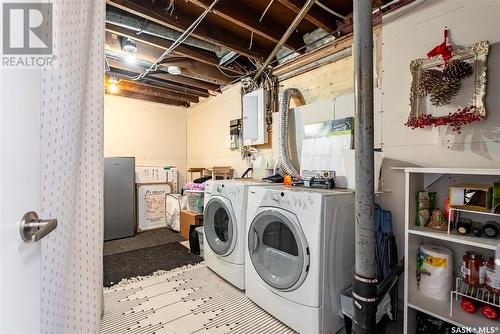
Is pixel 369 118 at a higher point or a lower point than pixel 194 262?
higher

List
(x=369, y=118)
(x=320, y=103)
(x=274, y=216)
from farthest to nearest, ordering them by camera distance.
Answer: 1. (x=320, y=103)
2. (x=274, y=216)
3. (x=369, y=118)

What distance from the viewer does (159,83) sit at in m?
3.65

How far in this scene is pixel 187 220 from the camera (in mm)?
3414

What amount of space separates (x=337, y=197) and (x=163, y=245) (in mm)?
2600

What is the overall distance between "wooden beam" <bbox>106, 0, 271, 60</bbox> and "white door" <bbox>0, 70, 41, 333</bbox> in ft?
5.07

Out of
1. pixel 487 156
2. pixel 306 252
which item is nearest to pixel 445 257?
pixel 487 156

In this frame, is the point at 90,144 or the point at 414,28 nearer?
the point at 90,144

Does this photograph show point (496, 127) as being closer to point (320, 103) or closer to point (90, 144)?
point (320, 103)

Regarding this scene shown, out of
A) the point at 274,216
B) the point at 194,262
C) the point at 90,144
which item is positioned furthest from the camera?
the point at 194,262

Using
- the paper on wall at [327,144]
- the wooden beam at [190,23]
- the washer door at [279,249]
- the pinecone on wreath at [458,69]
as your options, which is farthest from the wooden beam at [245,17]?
the washer door at [279,249]

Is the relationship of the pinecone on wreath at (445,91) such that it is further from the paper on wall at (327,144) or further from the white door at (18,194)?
the white door at (18,194)

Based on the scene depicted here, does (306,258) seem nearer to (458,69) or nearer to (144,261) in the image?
(458,69)

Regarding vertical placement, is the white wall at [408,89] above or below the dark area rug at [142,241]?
above

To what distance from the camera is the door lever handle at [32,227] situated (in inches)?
21.8
